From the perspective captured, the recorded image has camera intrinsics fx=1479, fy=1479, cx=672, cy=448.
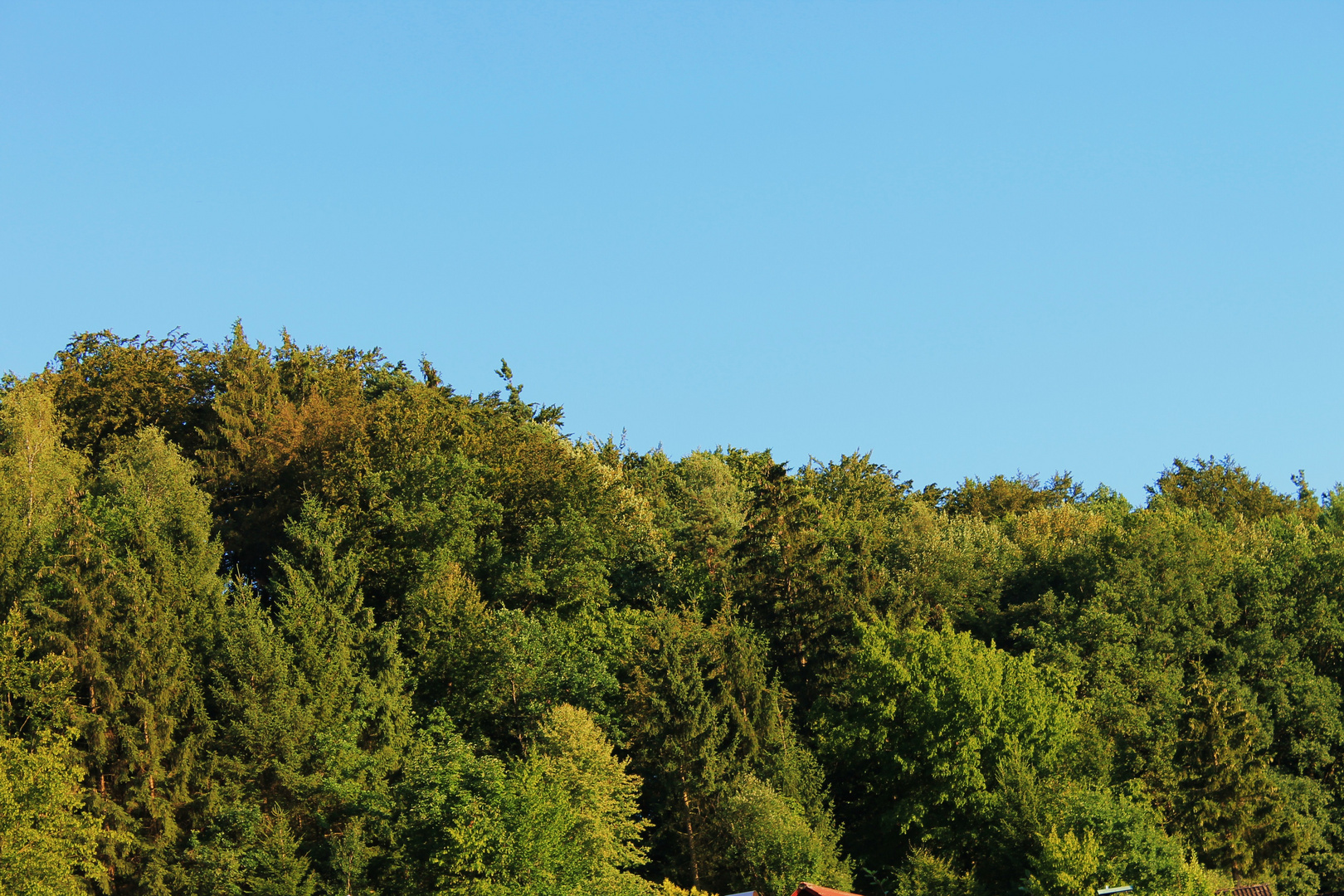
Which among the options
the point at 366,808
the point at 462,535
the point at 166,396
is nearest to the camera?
the point at 366,808

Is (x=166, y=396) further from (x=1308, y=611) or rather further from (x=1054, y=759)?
(x=1308, y=611)

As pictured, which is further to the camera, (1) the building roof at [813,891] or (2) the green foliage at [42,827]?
(1) the building roof at [813,891]

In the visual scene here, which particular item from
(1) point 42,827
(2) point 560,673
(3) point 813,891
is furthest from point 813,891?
(1) point 42,827

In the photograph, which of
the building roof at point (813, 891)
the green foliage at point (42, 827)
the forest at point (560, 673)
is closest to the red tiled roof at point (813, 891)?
the building roof at point (813, 891)

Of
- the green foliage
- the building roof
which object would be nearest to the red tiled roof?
the building roof

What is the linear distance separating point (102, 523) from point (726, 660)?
2650 cm

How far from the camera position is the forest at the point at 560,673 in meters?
52.2

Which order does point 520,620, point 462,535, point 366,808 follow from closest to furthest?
point 366,808 → point 520,620 → point 462,535

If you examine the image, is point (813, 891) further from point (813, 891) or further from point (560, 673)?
point (560, 673)

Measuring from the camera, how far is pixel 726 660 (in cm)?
6334

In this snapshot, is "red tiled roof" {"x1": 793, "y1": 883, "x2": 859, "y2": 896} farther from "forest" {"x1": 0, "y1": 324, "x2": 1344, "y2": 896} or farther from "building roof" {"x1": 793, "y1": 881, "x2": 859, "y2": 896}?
"forest" {"x1": 0, "y1": 324, "x2": 1344, "y2": 896}

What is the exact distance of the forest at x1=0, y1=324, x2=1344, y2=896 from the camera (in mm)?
52156

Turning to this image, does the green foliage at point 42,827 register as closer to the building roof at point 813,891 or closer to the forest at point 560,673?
the forest at point 560,673

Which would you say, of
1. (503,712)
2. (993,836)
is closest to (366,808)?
(503,712)
